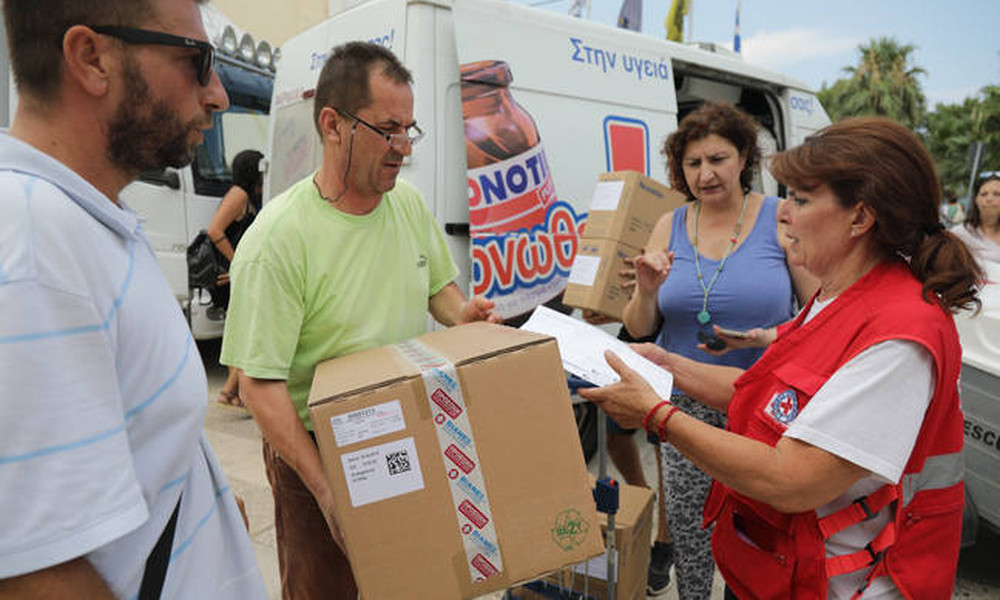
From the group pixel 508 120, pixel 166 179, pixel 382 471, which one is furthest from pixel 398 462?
pixel 166 179

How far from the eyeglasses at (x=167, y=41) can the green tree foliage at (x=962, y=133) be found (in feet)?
106

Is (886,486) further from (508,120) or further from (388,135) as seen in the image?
(508,120)

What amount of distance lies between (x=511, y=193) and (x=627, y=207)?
24.0 inches

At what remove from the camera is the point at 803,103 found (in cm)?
516

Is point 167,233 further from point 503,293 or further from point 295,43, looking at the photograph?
point 503,293

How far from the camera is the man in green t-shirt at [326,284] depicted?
57.4 inches

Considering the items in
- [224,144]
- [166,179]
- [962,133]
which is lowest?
[166,179]

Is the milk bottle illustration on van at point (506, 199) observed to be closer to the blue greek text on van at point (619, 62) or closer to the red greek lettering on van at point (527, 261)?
the red greek lettering on van at point (527, 261)

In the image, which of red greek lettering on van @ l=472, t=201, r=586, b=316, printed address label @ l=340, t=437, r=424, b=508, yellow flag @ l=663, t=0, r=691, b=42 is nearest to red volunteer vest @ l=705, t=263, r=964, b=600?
printed address label @ l=340, t=437, r=424, b=508

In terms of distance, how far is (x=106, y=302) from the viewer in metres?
0.75

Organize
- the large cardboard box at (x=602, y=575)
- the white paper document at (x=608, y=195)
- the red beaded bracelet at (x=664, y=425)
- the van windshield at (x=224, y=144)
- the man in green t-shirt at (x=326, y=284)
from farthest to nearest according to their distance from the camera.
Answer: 1. the van windshield at (x=224, y=144)
2. the white paper document at (x=608, y=195)
3. the large cardboard box at (x=602, y=575)
4. the man in green t-shirt at (x=326, y=284)
5. the red beaded bracelet at (x=664, y=425)

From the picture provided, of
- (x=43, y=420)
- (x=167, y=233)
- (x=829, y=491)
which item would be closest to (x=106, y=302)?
(x=43, y=420)

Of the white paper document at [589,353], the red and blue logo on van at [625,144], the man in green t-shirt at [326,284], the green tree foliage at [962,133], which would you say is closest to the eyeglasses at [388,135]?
the man in green t-shirt at [326,284]

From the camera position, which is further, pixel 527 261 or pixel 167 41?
pixel 527 261
